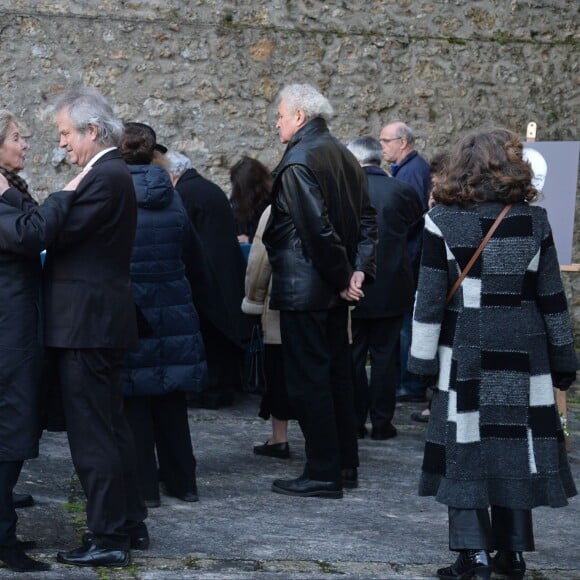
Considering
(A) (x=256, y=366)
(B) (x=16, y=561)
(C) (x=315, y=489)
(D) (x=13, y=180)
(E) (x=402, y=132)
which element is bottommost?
(B) (x=16, y=561)

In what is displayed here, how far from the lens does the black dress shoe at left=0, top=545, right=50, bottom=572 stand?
432 cm

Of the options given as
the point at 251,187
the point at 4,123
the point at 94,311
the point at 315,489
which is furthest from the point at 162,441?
the point at 251,187

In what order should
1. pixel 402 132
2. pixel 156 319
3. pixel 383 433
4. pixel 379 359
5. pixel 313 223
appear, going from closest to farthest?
pixel 156 319
pixel 313 223
pixel 383 433
pixel 379 359
pixel 402 132

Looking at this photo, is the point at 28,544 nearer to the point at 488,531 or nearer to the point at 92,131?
the point at 92,131

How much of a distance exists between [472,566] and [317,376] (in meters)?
1.41

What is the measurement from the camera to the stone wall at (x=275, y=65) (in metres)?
9.49

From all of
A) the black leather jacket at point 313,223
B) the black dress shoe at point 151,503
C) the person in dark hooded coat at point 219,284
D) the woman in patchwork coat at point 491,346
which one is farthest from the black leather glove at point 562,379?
the person in dark hooded coat at point 219,284

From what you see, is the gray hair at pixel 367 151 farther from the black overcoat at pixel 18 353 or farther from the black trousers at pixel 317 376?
the black overcoat at pixel 18 353

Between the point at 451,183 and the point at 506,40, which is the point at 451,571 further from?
the point at 506,40

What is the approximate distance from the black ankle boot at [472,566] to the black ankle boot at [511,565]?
130 millimetres

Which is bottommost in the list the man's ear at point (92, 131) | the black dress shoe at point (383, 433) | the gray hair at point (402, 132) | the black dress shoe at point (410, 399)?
the black dress shoe at point (383, 433)

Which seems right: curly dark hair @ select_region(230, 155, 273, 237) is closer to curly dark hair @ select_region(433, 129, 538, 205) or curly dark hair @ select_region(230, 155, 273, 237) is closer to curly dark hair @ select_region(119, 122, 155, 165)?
curly dark hair @ select_region(119, 122, 155, 165)

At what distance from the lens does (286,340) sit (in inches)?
218

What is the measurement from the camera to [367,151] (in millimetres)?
7039
